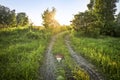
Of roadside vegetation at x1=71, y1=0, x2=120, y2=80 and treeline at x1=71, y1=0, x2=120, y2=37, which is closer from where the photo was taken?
roadside vegetation at x1=71, y1=0, x2=120, y2=80

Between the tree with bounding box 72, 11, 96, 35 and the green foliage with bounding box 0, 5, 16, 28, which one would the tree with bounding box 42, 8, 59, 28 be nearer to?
the tree with bounding box 72, 11, 96, 35

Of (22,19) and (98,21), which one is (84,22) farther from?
(22,19)

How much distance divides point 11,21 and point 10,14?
3.90 metres

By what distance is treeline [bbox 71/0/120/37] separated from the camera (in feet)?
155

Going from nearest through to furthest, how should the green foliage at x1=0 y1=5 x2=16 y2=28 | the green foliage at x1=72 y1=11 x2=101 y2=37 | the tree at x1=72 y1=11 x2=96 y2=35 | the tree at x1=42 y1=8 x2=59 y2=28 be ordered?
the green foliage at x1=72 y1=11 x2=101 y2=37 → the tree at x1=72 y1=11 x2=96 y2=35 → the tree at x1=42 y1=8 x2=59 y2=28 → the green foliage at x1=0 y1=5 x2=16 y2=28

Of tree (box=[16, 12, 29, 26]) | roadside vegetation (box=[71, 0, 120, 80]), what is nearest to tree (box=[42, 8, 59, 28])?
roadside vegetation (box=[71, 0, 120, 80])

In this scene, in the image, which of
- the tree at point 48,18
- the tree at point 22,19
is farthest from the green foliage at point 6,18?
the tree at point 48,18

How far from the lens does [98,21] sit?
49.2 metres

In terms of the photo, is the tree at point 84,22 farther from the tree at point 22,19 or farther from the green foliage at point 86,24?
the tree at point 22,19

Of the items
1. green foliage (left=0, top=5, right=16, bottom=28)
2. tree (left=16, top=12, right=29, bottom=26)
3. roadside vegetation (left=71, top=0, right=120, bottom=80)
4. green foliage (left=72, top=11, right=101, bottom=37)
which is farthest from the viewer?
tree (left=16, top=12, right=29, bottom=26)

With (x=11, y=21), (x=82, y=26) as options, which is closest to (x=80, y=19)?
(x=82, y=26)

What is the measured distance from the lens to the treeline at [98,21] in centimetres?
4728

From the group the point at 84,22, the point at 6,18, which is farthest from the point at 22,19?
the point at 84,22

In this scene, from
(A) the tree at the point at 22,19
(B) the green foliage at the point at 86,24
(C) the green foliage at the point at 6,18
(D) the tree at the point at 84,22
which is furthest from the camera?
(A) the tree at the point at 22,19
